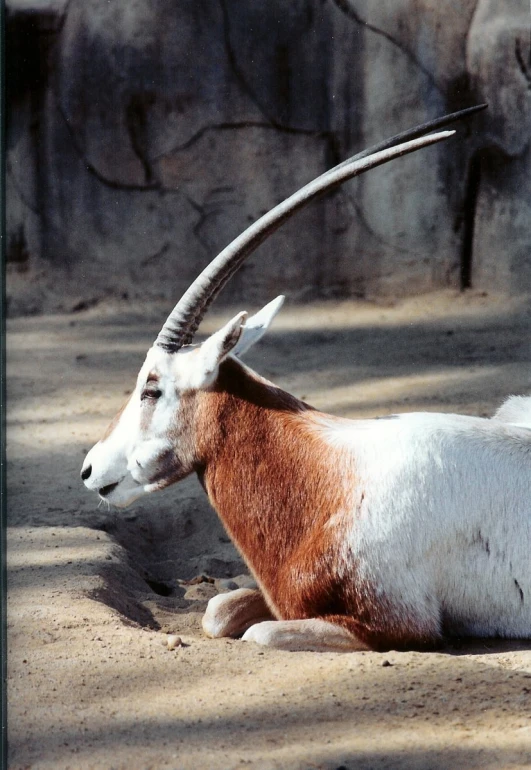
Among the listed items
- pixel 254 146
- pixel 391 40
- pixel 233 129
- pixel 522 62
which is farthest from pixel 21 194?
pixel 522 62

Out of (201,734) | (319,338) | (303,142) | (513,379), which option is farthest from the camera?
(303,142)

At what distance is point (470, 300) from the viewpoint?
7.45 m

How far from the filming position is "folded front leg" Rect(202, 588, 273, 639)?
141 inches

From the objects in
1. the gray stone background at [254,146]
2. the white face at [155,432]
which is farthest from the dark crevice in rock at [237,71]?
the white face at [155,432]

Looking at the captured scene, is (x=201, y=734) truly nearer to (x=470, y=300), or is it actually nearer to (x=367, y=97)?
(x=470, y=300)

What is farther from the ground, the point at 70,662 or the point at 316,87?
the point at 316,87

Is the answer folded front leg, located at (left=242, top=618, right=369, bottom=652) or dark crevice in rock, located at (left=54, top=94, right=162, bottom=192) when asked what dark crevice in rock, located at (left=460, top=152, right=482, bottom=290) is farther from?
folded front leg, located at (left=242, top=618, right=369, bottom=652)

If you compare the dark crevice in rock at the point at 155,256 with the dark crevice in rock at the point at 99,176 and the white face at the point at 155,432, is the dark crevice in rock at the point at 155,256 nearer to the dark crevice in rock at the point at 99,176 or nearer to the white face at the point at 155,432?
the dark crevice in rock at the point at 99,176

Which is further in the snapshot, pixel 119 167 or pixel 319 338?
pixel 119 167

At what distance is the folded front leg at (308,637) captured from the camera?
10.8ft

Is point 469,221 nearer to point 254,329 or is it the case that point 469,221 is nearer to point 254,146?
point 254,146

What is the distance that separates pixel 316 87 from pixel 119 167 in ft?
4.67

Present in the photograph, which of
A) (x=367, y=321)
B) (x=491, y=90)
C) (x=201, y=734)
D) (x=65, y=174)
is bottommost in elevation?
(x=201, y=734)

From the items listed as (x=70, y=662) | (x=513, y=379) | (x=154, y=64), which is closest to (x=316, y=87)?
(x=154, y=64)
